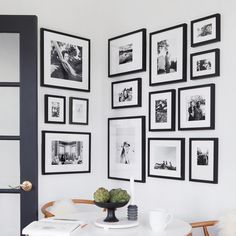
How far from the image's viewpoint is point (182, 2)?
113 inches

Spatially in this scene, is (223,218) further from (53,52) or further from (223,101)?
(53,52)

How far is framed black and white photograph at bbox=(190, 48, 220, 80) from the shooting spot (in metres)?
2.58

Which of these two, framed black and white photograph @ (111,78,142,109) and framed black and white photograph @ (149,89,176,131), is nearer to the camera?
framed black and white photograph @ (149,89,176,131)

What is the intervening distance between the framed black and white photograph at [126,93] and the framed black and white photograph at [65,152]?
447mm

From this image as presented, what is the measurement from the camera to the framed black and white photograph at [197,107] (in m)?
2.60

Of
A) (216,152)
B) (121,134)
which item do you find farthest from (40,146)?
(216,152)

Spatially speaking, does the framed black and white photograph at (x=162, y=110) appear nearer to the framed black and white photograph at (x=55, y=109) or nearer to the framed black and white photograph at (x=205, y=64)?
the framed black and white photograph at (x=205, y=64)

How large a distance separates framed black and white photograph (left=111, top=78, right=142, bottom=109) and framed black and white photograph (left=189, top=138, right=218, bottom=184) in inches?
28.5

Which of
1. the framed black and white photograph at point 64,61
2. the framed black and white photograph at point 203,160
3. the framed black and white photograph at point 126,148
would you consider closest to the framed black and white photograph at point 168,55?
the framed black and white photograph at point 126,148

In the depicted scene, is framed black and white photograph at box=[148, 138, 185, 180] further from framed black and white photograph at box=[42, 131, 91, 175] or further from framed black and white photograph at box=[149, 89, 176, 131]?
framed black and white photograph at box=[42, 131, 91, 175]

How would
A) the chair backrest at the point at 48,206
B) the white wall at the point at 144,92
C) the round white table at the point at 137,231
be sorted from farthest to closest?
the chair backrest at the point at 48,206
the white wall at the point at 144,92
the round white table at the point at 137,231

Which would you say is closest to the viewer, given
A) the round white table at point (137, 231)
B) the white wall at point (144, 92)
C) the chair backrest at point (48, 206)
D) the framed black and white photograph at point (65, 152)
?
the round white table at point (137, 231)

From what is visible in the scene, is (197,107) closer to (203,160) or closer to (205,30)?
(203,160)

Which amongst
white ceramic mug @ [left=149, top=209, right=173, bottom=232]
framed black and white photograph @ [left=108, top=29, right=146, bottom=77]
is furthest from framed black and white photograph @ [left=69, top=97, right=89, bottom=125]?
white ceramic mug @ [left=149, top=209, right=173, bottom=232]
